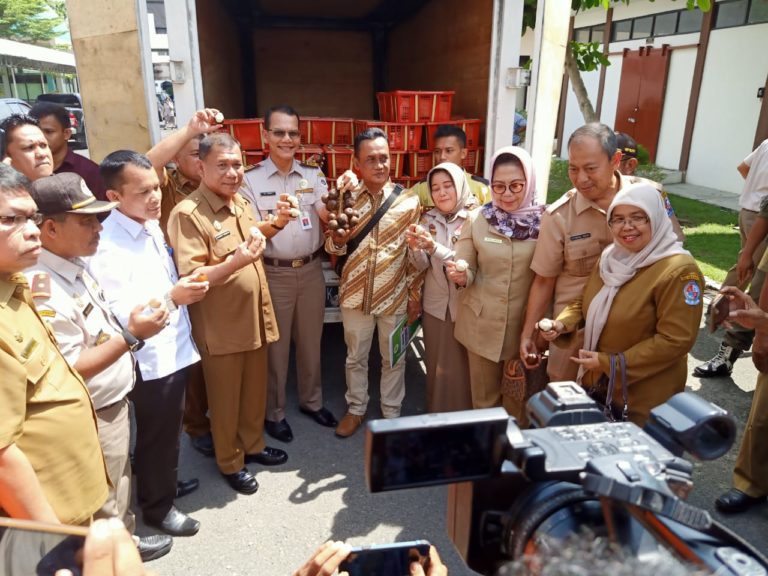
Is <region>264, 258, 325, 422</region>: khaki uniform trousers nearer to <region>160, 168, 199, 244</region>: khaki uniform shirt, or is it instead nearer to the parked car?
<region>160, 168, 199, 244</region>: khaki uniform shirt

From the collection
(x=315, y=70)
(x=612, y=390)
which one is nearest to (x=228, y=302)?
(x=612, y=390)

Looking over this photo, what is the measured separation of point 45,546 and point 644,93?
13.7m

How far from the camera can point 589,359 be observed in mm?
2152

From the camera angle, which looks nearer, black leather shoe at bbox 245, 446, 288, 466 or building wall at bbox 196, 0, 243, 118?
black leather shoe at bbox 245, 446, 288, 466

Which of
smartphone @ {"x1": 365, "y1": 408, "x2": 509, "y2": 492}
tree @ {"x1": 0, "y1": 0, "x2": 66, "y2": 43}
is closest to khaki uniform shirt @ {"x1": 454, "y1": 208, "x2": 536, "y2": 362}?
smartphone @ {"x1": 365, "y1": 408, "x2": 509, "y2": 492}

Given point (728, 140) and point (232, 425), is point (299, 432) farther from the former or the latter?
point (728, 140)

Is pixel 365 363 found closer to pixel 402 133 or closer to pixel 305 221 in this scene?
pixel 305 221

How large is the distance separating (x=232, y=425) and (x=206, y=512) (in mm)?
430

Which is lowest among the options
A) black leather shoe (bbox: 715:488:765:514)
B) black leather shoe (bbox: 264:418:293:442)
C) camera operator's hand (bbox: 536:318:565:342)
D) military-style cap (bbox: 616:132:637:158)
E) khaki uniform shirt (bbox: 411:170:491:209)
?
black leather shoe (bbox: 264:418:293:442)

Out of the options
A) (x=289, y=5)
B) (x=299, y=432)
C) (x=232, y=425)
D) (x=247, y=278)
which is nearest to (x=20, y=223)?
(x=247, y=278)

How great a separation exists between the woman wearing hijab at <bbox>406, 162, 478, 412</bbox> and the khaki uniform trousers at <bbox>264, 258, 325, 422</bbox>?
621 millimetres

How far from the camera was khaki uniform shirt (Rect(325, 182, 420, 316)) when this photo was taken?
10.2 feet

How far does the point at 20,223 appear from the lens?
153 cm

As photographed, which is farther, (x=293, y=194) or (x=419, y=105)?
(x=419, y=105)
